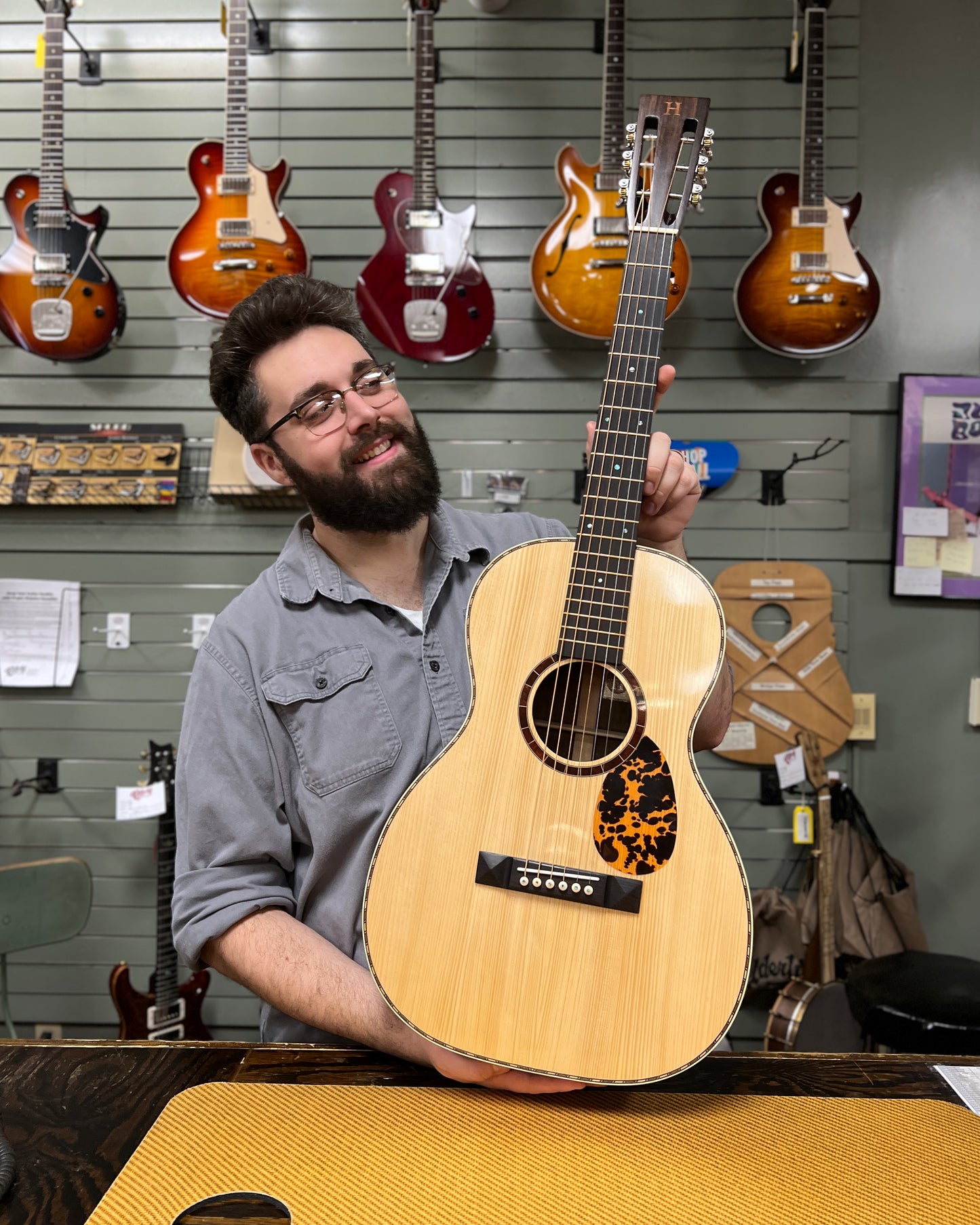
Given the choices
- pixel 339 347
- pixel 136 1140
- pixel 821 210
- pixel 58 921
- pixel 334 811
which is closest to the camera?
pixel 136 1140

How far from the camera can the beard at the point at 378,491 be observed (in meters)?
1.36

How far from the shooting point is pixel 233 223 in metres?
2.74

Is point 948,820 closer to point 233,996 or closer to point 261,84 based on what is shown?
point 233,996

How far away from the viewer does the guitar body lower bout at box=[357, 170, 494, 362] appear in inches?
109

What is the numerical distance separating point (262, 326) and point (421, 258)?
4.90ft

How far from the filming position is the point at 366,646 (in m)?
1.35

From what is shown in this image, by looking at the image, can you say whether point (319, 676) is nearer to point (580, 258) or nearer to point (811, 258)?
point (580, 258)

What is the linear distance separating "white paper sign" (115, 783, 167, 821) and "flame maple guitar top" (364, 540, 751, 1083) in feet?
7.05

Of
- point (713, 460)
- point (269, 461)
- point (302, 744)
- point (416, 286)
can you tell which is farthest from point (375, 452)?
point (713, 460)

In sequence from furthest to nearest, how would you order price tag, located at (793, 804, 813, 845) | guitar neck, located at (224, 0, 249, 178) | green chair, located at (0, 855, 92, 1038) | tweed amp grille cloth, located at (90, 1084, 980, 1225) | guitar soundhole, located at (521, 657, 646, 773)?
price tag, located at (793, 804, 813, 845) → guitar neck, located at (224, 0, 249, 178) → green chair, located at (0, 855, 92, 1038) → guitar soundhole, located at (521, 657, 646, 773) → tweed amp grille cloth, located at (90, 1084, 980, 1225)

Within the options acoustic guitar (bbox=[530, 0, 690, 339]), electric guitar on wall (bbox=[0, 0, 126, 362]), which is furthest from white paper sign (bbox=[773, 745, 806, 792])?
electric guitar on wall (bbox=[0, 0, 126, 362])

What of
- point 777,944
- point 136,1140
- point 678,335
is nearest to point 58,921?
point 136,1140

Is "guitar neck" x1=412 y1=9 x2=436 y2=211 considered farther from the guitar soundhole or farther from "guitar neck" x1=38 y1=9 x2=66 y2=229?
the guitar soundhole

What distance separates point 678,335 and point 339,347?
1.92 m
